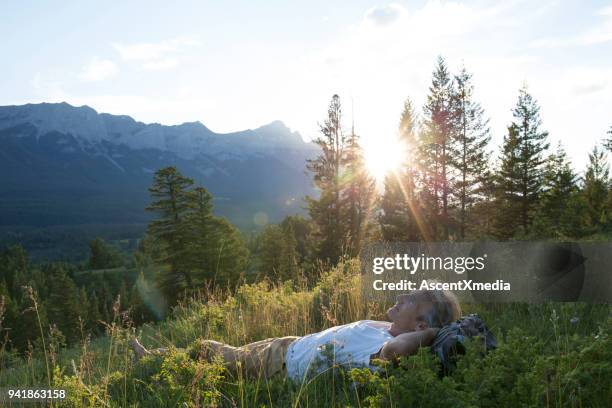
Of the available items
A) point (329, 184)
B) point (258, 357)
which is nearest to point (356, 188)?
point (329, 184)

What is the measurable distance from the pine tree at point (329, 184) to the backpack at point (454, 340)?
2567 cm

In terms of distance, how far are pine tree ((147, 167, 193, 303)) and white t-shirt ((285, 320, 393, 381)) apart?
2627cm

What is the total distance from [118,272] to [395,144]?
75.9m

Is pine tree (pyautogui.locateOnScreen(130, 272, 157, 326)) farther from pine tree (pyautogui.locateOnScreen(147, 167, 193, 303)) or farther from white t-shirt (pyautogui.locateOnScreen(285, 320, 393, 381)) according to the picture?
white t-shirt (pyautogui.locateOnScreen(285, 320, 393, 381))

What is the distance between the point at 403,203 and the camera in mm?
27203

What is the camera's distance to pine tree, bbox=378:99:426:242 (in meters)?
26.6

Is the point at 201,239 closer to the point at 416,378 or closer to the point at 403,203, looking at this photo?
the point at 403,203

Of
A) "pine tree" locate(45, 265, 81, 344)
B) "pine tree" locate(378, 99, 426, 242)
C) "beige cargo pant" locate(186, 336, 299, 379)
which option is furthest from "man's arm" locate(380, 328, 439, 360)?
"pine tree" locate(45, 265, 81, 344)

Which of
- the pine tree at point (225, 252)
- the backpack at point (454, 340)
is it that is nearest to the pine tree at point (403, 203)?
the pine tree at point (225, 252)

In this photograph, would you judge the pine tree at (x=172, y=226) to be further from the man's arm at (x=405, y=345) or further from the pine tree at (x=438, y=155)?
the man's arm at (x=405, y=345)

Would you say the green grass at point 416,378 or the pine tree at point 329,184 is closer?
the green grass at point 416,378

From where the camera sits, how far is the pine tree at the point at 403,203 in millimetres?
26578

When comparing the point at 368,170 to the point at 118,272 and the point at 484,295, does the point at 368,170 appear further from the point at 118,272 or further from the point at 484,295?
the point at 118,272

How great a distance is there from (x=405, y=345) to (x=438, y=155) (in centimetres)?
2542
